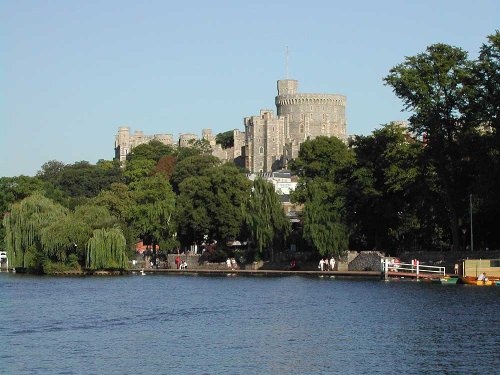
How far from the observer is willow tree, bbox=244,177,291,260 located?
267 ft

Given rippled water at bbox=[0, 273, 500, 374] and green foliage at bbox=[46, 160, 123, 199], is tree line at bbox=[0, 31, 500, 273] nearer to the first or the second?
rippled water at bbox=[0, 273, 500, 374]

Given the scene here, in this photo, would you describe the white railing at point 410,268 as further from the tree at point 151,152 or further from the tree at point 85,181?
the tree at point 151,152

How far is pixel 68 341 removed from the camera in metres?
39.2

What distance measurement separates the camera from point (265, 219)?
268 feet

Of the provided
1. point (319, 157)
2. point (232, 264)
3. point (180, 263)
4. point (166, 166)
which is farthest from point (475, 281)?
point (166, 166)

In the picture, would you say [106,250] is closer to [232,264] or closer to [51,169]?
[232,264]

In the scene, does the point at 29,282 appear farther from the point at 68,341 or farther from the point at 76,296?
the point at 68,341

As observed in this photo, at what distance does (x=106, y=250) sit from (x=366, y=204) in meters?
15.9

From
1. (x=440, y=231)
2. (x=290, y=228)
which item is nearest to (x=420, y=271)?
(x=440, y=231)

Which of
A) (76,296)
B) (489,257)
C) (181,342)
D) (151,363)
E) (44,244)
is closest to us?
(151,363)

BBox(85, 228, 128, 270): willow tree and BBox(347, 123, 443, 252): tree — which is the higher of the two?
BBox(347, 123, 443, 252): tree

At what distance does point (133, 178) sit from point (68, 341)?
406 feet

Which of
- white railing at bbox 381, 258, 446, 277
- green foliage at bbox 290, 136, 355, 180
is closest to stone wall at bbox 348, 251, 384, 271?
white railing at bbox 381, 258, 446, 277

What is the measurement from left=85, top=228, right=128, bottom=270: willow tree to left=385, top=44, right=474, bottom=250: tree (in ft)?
62.3
